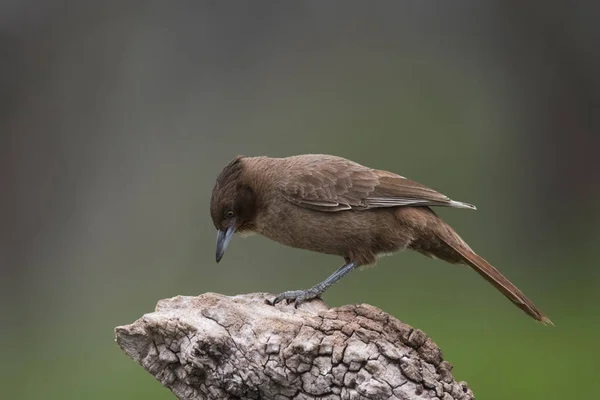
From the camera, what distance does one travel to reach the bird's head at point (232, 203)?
596 centimetres

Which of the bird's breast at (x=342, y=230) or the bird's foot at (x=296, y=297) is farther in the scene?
the bird's breast at (x=342, y=230)

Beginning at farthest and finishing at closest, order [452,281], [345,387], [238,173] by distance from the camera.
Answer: [452,281]
[238,173]
[345,387]

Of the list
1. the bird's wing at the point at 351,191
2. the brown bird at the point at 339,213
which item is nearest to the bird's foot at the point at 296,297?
the brown bird at the point at 339,213

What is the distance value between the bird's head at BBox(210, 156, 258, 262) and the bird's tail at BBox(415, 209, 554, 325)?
3.86ft

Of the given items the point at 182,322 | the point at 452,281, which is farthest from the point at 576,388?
the point at 182,322

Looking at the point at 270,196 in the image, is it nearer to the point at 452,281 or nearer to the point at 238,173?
the point at 238,173

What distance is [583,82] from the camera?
38.1 feet

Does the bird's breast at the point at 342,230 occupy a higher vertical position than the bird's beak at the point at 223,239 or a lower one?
higher

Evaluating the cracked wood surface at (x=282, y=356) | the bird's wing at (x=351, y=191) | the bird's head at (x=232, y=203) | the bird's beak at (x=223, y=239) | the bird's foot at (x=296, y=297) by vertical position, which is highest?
the bird's wing at (x=351, y=191)

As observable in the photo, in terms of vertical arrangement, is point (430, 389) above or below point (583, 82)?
below

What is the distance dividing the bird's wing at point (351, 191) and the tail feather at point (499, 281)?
0.28 metres

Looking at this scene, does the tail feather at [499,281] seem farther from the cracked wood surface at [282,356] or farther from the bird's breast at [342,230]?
the cracked wood surface at [282,356]

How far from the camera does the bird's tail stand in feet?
18.2

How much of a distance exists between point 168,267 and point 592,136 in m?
5.56
